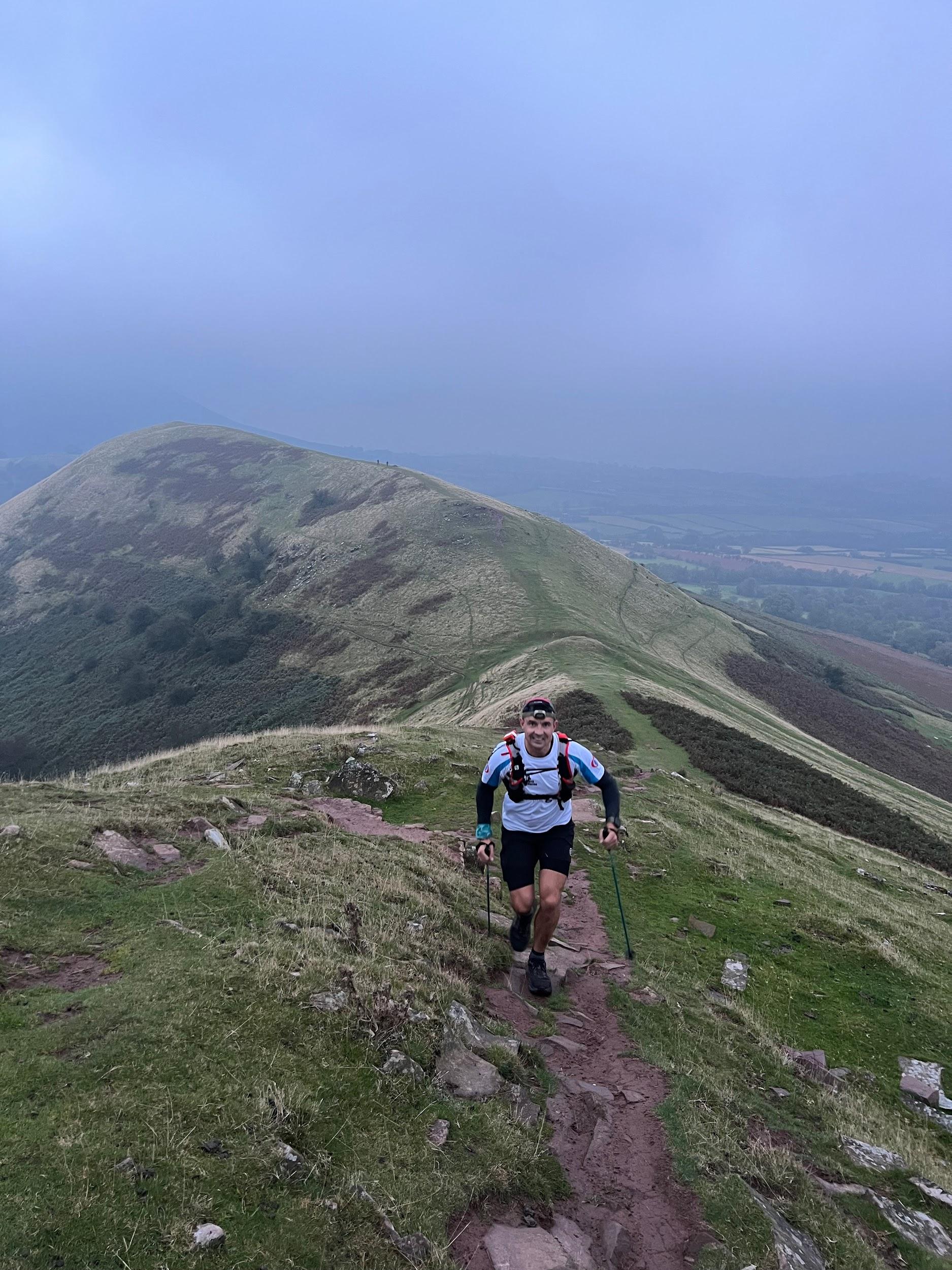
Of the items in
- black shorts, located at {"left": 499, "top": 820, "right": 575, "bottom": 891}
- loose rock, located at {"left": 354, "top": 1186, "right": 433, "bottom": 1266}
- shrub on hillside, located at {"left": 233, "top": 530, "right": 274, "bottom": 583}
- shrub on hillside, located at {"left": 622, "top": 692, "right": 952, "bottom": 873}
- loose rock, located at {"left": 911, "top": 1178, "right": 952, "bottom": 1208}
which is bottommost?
shrub on hillside, located at {"left": 622, "top": 692, "right": 952, "bottom": 873}

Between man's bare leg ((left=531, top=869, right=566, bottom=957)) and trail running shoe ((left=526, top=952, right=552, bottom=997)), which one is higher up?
man's bare leg ((left=531, top=869, right=566, bottom=957))

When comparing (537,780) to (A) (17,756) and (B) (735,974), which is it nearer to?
(B) (735,974)

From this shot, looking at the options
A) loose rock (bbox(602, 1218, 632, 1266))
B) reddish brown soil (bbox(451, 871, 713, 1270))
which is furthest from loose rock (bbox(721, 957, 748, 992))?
loose rock (bbox(602, 1218, 632, 1266))

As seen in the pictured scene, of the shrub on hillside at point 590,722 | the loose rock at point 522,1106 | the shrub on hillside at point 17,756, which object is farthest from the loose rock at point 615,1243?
the shrub on hillside at point 17,756

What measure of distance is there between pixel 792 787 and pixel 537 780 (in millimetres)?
25849

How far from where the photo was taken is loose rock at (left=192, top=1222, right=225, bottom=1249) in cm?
440

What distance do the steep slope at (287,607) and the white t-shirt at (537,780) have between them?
33.9 m

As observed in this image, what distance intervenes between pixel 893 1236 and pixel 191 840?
10484 millimetres

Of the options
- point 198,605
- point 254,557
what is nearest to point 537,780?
point 198,605

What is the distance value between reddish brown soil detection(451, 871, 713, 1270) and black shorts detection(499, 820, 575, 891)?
154 cm

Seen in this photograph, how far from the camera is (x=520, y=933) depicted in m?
10.3

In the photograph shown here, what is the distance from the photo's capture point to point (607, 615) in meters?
71.7

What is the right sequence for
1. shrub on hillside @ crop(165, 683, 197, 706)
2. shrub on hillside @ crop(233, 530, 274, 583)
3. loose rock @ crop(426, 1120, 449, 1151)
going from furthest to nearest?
shrub on hillside @ crop(233, 530, 274, 583) < shrub on hillside @ crop(165, 683, 197, 706) < loose rock @ crop(426, 1120, 449, 1151)

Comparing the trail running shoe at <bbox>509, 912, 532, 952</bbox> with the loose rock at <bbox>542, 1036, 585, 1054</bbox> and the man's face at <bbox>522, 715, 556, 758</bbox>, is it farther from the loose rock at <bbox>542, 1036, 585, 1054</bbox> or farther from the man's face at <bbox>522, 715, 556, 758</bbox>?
the man's face at <bbox>522, 715, 556, 758</bbox>
